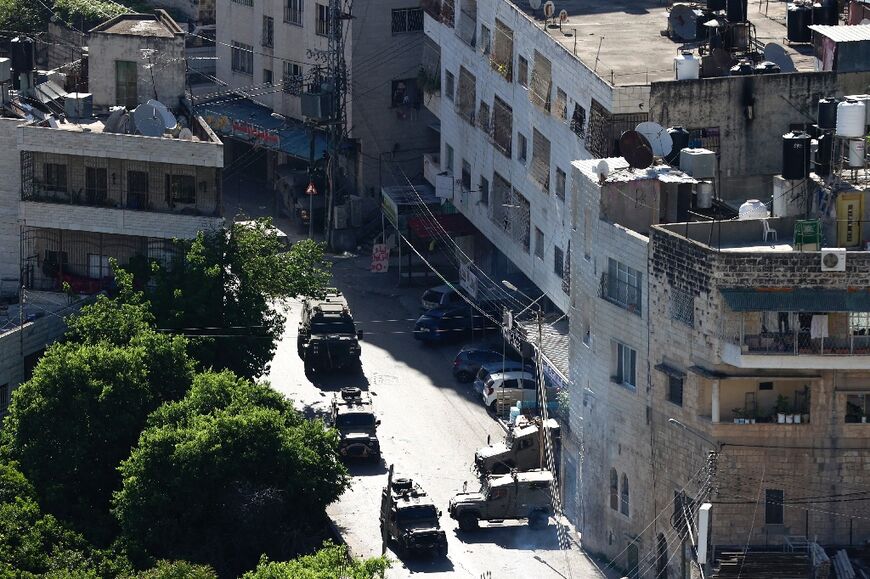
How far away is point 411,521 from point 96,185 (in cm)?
2070

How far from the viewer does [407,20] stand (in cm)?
11512

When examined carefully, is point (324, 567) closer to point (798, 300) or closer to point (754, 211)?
point (798, 300)

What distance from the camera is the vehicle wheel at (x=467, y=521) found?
84562 millimetres

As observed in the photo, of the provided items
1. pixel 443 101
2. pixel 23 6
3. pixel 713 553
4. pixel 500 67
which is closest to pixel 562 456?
pixel 713 553

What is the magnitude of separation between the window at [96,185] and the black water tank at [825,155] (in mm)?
29144

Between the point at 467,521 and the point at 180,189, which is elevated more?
the point at 180,189

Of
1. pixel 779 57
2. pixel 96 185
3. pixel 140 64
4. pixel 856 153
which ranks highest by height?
pixel 779 57

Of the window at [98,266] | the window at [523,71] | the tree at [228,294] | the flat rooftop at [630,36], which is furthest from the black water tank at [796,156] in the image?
the window at [98,266]

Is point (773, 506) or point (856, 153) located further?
point (856, 153)

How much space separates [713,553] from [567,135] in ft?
71.4

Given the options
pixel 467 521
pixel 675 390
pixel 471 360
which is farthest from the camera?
pixel 471 360

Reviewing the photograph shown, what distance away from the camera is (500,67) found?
99875mm

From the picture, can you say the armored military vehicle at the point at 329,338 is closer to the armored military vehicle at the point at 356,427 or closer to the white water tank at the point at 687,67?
the armored military vehicle at the point at 356,427

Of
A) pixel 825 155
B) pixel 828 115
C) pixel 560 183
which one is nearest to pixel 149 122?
pixel 560 183
